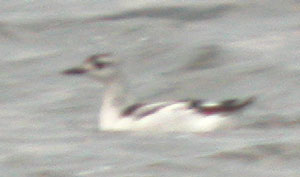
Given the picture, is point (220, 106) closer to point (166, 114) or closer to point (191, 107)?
point (191, 107)

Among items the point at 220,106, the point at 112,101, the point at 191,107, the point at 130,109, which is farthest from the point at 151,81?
the point at 220,106

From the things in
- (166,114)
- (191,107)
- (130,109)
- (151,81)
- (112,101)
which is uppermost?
(151,81)

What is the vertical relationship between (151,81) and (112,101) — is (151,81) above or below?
above

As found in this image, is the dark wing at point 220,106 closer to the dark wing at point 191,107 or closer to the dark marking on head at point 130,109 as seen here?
the dark wing at point 191,107

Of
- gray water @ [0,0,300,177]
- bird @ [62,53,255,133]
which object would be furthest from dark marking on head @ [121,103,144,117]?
gray water @ [0,0,300,177]

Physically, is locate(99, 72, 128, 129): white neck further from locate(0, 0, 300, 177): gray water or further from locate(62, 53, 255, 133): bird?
locate(0, 0, 300, 177): gray water

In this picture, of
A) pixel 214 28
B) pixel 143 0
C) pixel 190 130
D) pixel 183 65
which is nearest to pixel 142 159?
pixel 190 130

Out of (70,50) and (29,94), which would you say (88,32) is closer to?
(70,50)
